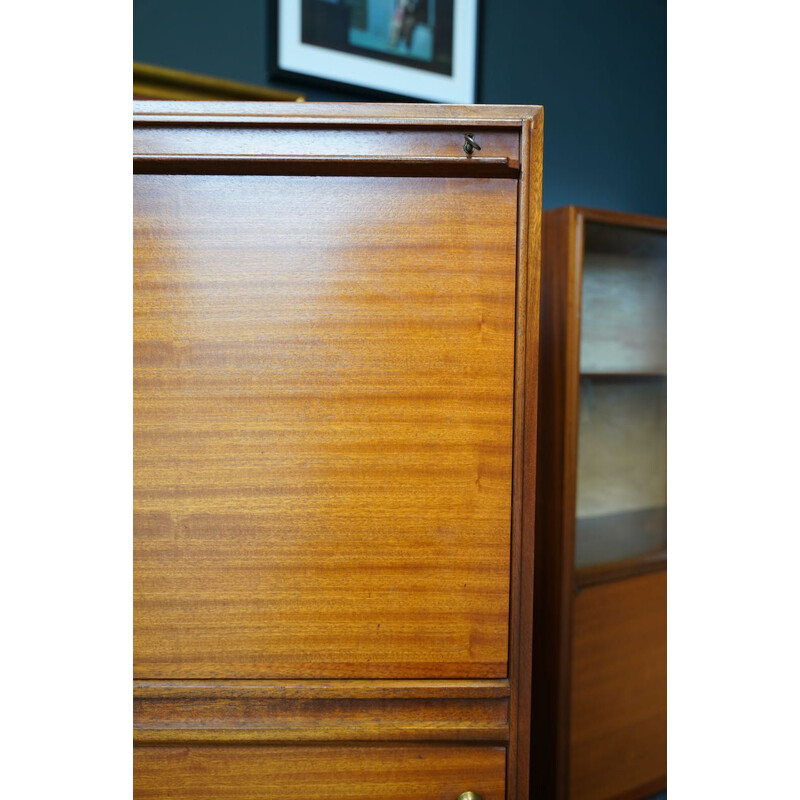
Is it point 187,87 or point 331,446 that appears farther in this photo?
point 187,87

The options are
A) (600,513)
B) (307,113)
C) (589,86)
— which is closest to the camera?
(307,113)

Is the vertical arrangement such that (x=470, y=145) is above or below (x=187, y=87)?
below

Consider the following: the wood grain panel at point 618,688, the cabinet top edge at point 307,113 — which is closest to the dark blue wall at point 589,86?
the cabinet top edge at point 307,113

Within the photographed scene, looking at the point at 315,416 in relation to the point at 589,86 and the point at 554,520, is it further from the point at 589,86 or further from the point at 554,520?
the point at 589,86

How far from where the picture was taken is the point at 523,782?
26.2 inches

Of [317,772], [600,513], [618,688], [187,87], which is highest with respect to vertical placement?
[187,87]

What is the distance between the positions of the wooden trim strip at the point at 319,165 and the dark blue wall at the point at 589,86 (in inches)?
26.1

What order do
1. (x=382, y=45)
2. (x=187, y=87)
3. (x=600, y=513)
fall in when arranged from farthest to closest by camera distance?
(x=600, y=513), (x=382, y=45), (x=187, y=87)

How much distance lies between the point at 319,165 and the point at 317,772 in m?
0.58

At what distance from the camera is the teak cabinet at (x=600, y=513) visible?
127cm

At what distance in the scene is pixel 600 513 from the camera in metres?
1.42

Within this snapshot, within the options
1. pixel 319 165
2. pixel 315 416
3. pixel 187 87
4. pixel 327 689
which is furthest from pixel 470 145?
pixel 187 87

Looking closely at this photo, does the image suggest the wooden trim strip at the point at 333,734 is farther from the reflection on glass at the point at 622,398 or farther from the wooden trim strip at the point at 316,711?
the reflection on glass at the point at 622,398
